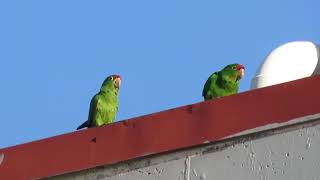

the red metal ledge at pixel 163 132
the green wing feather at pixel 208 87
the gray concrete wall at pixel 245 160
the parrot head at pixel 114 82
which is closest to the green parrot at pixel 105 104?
the parrot head at pixel 114 82

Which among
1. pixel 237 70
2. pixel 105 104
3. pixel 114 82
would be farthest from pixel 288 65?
pixel 114 82

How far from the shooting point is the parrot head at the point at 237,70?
19.3 feet

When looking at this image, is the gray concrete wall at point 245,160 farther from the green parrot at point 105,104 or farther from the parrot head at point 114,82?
the parrot head at point 114,82

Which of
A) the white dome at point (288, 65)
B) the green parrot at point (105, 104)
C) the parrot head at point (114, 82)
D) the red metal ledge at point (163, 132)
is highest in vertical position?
the parrot head at point (114, 82)

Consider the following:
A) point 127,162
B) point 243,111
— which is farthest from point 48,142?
point 243,111

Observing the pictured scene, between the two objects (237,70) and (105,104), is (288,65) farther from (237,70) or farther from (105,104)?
(105,104)

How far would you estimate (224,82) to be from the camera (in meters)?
5.86

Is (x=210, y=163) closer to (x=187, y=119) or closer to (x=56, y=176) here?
(x=187, y=119)

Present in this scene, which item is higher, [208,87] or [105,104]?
[105,104]

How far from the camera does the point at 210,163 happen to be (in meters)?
4.05

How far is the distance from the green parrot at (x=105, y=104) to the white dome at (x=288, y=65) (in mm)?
1370

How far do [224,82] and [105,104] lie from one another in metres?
0.99

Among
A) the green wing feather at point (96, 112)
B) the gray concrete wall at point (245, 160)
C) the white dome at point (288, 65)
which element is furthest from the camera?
the green wing feather at point (96, 112)

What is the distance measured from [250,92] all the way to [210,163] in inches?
15.9
